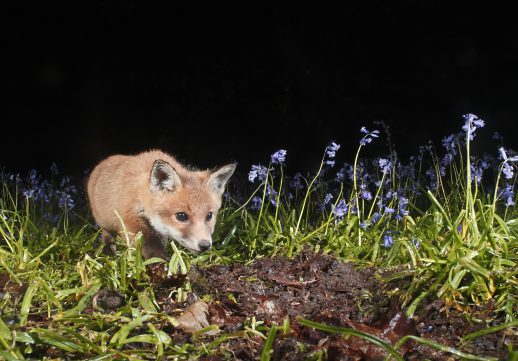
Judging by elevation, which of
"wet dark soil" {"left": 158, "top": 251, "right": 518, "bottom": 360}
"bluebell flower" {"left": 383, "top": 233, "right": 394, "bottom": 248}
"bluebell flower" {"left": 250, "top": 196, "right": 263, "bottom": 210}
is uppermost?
"bluebell flower" {"left": 250, "top": 196, "right": 263, "bottom": 210}

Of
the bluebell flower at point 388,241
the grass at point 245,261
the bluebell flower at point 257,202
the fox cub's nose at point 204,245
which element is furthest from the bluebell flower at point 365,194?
the fox cub's nose at point 204,245

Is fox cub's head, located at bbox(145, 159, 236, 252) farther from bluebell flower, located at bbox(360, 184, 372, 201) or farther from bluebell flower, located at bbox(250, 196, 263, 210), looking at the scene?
bluebell flower, located at bbox(360, 184, 372, 201)

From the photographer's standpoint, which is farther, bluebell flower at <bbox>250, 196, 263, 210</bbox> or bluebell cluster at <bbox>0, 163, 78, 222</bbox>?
bluebell cluster at <bbox>0, 163, 78, 222</bbox>

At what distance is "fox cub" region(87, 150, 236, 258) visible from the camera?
4387 millimetres

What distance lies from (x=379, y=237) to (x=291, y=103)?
4.01 meters

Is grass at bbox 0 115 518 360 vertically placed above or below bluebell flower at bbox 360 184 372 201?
below

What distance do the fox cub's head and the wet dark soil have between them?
1.44 ft

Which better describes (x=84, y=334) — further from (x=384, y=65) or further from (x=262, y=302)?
(x=384, y=65)

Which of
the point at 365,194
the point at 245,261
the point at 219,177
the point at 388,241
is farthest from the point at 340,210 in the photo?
the point at 219,177

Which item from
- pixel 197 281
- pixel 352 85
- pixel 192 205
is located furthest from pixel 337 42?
pixel 197 281

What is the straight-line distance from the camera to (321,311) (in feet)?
11.1

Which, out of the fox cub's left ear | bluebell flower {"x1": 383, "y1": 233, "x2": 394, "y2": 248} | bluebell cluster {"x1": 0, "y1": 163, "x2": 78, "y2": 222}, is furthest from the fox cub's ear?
bluebell flower {"x1": 383, "y1": 233, "x2": 394, "y2": 248}

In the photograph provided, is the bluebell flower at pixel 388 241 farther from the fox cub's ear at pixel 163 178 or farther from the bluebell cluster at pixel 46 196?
the bluebell cluster at pixel 46 196

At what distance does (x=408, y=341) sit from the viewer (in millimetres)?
2877
